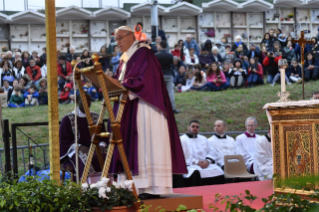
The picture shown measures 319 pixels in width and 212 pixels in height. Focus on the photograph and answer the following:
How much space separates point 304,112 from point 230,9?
18053mm

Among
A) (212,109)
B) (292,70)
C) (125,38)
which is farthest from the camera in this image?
(292,70)

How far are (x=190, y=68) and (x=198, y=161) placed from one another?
311 inches

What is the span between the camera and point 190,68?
51.3 ft

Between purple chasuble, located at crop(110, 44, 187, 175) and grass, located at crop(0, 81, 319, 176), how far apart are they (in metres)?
6.58

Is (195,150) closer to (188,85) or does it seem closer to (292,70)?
(188,85)

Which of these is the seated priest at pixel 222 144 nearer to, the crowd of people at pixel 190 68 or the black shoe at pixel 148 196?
the crowd of people at pixel 190 68

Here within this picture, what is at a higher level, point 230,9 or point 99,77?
point 230,9

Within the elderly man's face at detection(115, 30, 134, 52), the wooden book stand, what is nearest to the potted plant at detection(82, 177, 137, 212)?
the wooden book stand

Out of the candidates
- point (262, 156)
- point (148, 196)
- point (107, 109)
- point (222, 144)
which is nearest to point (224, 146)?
point (222, 144)

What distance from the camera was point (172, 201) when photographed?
428cm

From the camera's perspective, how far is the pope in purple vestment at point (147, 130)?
434 cm

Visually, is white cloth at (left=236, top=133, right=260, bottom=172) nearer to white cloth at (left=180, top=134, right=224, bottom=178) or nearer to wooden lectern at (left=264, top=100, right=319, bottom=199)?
white cloth at (left=180, top=134, right=224, bottom=178)

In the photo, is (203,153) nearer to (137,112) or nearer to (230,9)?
(137,112)

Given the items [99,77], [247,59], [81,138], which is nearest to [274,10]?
[247,59]
